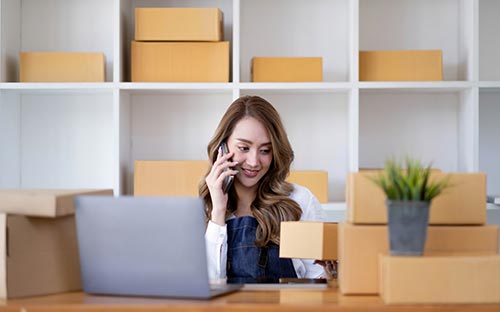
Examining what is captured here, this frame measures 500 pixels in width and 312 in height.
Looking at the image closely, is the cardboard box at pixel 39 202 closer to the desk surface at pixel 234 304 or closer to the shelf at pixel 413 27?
the desk surface at pixel 234 304

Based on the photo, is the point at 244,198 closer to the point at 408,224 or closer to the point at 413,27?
the point at 408,224

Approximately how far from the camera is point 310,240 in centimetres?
201

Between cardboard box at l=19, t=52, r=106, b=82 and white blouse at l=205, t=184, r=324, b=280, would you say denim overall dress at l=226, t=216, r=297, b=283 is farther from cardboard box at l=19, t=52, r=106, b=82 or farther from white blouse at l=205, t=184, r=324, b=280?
cardboard box at l=19, t=52, r=106, b=82

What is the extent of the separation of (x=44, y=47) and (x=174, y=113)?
723 millimetres

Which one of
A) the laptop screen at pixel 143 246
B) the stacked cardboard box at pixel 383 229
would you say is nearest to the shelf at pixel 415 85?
the stacked cardboard box at pixel 383 229

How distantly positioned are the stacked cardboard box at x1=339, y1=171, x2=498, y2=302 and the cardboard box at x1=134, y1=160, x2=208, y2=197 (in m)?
1.84

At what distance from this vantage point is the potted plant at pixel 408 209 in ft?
5.18

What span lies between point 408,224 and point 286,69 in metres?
2.02

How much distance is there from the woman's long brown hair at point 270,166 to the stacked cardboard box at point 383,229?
103 centimetres

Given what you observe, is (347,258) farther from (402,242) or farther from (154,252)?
(154,252)

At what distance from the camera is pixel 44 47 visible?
3.84 metres

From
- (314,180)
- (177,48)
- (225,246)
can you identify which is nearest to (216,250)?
(225,246)

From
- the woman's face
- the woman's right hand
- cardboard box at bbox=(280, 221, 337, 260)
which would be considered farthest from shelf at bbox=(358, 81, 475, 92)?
cardboard box at bbox=(280, 221, 337, 260)

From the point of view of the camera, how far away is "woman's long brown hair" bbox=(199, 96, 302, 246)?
2.77m
